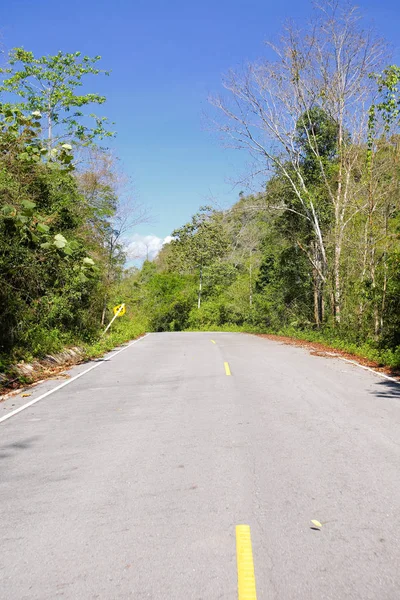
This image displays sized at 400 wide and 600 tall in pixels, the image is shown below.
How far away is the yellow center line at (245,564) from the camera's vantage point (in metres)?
2.95

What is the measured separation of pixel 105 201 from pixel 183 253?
34.6 metres

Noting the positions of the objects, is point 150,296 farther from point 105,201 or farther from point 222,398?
point 222,398

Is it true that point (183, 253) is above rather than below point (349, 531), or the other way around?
above

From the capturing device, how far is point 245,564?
128 inches

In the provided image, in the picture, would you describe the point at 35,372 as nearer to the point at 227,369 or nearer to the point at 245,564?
the point at 227,369

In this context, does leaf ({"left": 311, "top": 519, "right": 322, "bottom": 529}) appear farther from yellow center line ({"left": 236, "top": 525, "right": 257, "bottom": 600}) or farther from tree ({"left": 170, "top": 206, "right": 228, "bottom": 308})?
tree ({"left": 170, "top": 206, "right": 228, "bottom": 308})

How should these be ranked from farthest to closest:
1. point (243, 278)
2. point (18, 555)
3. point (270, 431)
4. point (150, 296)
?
point (150, 296) < point (243, 278) < point (270, 431) < point (18, 555)

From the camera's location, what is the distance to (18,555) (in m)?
3.46

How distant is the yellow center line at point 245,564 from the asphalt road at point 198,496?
0.05 metres

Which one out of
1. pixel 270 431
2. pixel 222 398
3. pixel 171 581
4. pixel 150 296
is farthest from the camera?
pixel 150 296

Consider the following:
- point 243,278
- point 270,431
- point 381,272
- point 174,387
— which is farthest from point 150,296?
point 270,431

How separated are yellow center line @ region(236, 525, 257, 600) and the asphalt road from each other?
5 centimetres

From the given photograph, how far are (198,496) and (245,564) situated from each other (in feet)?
3.89

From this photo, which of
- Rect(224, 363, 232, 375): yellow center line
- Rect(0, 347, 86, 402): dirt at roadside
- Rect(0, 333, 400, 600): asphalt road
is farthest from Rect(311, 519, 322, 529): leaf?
Rect(224, 363, 232, 375): yellow center line
